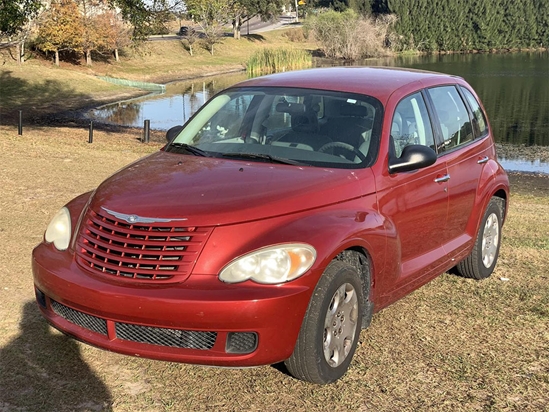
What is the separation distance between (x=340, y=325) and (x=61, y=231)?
6.22 feet

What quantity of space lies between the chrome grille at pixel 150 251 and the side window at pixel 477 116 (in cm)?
349

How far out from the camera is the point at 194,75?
64000 mm

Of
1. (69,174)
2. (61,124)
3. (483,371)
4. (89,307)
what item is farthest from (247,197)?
(61,124)

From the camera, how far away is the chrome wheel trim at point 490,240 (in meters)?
6.56

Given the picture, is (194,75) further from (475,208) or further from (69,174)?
(475,208)

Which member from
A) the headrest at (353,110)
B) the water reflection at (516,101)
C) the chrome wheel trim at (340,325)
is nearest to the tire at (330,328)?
the chrome wheel trim at (340,325)

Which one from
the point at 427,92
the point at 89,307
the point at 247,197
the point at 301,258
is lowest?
the point at 89,307

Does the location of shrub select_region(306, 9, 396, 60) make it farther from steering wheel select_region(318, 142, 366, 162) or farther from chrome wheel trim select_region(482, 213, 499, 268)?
→ steering wheel select_region(318, 142, 366, 162)

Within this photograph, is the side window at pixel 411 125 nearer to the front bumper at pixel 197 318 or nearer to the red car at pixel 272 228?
the red car at pixel 272 228

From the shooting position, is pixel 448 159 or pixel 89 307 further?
pixel 448 159

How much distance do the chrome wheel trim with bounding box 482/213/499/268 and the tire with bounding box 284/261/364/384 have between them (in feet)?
8.07

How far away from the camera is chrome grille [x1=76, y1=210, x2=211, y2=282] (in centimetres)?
390

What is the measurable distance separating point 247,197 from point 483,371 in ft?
6.27

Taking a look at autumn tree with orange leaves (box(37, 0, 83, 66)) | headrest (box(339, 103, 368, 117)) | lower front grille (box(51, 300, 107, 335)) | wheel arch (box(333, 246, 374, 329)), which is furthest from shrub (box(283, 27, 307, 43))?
lower front grille (box(51, 300, 107, 335))
